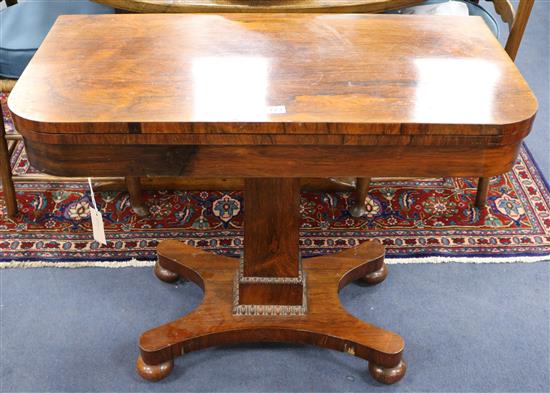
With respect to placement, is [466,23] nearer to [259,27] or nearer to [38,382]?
[259,27]

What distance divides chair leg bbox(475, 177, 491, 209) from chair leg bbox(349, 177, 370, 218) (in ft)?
1.33

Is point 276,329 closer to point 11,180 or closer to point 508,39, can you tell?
point 11,180

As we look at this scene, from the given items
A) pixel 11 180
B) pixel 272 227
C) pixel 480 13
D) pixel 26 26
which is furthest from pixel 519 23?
pixel 11 180

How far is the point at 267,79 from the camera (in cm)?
138

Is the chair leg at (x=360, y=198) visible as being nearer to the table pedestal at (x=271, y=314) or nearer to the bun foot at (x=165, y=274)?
the table pedestal at (x=271, y=314)

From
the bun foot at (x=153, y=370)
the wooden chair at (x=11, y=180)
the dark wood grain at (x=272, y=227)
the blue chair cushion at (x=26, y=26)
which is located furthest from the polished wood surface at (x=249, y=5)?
the bun foot at (x=153, y=370)

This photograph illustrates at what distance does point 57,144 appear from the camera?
125 cm

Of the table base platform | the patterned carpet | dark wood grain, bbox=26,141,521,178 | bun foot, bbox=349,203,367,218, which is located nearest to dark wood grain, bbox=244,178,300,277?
the table base platform

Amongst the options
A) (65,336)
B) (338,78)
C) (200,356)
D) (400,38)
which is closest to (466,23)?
(400,38)

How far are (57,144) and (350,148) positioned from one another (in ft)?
1.84

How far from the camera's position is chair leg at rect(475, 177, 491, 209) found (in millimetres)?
2350

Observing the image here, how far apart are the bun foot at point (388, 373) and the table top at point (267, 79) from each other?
784 mm

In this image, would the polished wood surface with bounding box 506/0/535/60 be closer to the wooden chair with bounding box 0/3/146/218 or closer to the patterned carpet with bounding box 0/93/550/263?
the patterned carpet with bounding box 0/93/550/263

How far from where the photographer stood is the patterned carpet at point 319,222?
222 centimetres
